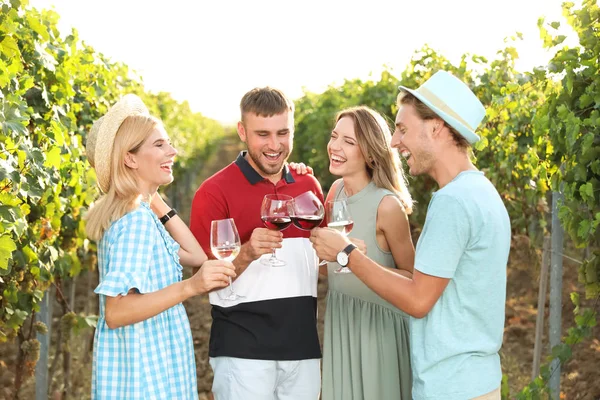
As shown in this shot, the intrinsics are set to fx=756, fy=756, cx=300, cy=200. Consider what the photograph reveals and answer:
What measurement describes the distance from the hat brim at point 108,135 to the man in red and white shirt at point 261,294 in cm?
61

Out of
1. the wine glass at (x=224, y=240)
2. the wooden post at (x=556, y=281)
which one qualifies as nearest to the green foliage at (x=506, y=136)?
the wooden post at (x=556, y=281)

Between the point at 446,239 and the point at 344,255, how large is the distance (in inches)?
15.6

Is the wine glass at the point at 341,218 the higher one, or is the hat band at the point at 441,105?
the hat band at the point at 441,105

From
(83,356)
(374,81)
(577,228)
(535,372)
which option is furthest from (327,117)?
(577,228)

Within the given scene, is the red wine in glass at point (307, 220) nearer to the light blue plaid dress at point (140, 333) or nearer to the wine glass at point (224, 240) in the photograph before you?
the wine glass at point (224, 240)

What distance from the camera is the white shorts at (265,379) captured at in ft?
10.3

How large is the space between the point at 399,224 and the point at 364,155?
13.1 inches

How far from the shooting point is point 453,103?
8.43 ft

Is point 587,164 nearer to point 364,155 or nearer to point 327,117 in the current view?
point 364,155

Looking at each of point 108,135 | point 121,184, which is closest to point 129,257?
point 121,184

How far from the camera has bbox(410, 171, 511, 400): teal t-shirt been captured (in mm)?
2414

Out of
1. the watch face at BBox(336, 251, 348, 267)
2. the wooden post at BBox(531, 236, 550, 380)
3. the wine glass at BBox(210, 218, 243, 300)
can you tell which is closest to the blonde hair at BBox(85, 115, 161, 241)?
the wine glass at BBox(210, 218, 243, 300)

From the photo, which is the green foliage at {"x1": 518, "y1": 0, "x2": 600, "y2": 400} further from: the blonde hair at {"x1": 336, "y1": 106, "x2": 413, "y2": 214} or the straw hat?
the straw hat

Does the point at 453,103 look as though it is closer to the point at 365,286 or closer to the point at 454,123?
the point at 454,123
